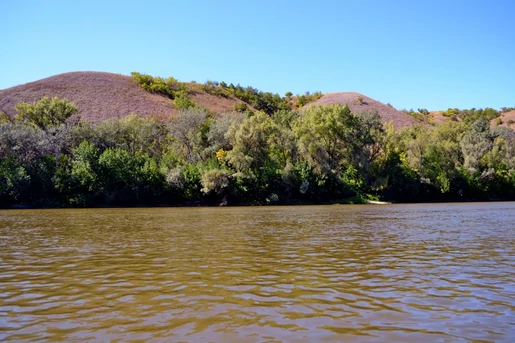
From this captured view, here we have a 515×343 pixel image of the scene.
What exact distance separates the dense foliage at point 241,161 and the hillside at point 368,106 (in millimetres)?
29760

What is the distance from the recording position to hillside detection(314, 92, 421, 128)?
106 metres

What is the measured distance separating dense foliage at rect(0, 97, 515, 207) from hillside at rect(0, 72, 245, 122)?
63.1 feet

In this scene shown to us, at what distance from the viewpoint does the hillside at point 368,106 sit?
106m

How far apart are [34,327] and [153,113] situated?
290ft

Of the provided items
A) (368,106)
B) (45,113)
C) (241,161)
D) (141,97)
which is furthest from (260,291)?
(368,106)

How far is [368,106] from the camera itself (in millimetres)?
111688

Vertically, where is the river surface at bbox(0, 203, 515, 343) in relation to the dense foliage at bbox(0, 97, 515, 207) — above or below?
below

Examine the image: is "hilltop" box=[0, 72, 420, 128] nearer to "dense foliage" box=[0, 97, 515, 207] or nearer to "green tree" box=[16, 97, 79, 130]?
"green tree" box=[16, 97, 79, 130]

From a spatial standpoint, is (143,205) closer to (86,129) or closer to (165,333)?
(86,129)

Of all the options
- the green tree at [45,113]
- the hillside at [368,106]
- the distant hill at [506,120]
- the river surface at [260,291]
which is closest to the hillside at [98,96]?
the green tree at [45,113]

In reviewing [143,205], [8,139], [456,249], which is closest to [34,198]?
[8,139]

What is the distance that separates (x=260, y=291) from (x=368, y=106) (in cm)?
10859

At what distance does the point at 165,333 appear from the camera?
6352mm

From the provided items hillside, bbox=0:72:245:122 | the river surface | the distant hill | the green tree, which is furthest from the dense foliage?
the distant hill
